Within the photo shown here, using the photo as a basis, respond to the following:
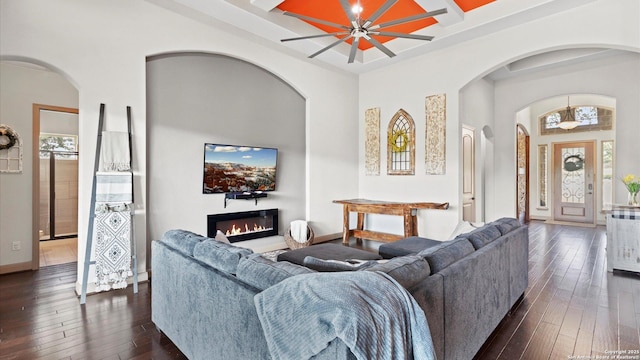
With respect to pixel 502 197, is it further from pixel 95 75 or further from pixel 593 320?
pixel 95 75

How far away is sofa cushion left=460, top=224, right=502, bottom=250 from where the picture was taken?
7.91 ft

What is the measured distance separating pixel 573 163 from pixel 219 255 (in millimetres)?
9908

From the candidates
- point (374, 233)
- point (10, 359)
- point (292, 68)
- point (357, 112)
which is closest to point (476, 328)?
point (10, 359)

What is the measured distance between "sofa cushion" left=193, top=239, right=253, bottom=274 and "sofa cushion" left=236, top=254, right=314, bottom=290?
8 cm

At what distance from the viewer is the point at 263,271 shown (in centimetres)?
156

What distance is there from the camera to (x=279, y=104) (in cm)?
543

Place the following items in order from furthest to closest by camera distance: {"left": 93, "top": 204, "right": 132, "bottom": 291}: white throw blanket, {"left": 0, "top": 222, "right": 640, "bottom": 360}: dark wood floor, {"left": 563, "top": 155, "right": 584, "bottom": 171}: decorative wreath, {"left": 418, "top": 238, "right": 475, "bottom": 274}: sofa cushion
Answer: {"left": 563, "top": 155, "right": 584, "bottom": 171}: decorative wreath
{"left": 93, "top": 204, "right": 132, "bottom": 291}: white throw blanket
{"left": 0, "top": 222, "right": 640, "bottom": 360}: dark wood floor
{"left": 418, "top": 238, "right": 475, "bottom": 274}: sofa cushion

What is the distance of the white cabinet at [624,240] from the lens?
12.9ft

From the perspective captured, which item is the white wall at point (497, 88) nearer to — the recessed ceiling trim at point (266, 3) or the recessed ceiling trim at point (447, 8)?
the recessed ceiling trim at point (447, 8)

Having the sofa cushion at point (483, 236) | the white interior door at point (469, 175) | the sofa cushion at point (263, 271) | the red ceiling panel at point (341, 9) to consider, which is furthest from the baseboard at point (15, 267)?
the white interior door at point (469, 175)

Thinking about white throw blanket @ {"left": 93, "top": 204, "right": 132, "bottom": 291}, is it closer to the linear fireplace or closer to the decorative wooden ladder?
the decorative wooden ladder

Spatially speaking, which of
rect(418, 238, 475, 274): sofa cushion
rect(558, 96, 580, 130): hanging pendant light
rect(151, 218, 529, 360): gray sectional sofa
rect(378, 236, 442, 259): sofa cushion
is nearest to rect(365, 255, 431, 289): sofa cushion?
rect(151, 218, 529, 360): gray sectional sofa

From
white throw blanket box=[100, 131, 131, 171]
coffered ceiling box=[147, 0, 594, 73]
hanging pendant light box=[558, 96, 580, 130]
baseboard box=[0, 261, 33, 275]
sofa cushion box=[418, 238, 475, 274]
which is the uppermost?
coffered ceiling box=[147, 0, 594, 73]

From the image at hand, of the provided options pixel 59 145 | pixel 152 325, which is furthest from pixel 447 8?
pixel 59 145
